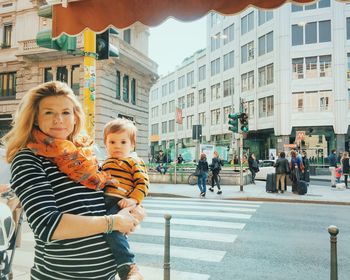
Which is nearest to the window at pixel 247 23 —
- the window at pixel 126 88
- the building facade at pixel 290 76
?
the building facade at pixel 290 76

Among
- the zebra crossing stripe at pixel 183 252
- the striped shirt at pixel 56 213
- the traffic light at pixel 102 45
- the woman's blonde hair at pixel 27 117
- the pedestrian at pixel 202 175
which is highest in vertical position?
the traffic light at pixel 102 45

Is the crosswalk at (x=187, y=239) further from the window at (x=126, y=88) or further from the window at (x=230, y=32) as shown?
the window at (x=230, y=32)

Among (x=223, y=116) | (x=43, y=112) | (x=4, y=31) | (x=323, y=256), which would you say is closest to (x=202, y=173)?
(x=323, y=256)

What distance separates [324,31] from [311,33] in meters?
1.30

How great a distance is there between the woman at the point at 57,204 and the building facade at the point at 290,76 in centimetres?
2909

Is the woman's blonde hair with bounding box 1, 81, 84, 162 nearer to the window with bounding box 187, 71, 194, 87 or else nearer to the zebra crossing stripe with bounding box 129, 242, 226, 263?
the zebra crossing stripe with bounding box 129, 242, 226, 263

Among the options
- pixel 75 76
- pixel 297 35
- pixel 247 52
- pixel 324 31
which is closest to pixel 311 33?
pixel 324 31

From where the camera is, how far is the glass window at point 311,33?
37.3 m

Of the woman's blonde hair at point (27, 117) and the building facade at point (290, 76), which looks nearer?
the woman's blonde hair at point (27, 117)

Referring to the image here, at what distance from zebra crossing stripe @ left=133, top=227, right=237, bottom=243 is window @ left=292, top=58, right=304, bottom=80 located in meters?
33.9

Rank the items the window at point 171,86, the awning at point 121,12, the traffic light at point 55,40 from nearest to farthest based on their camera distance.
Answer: the awning at point 121,12
the traffic light at point 55,40
the window at point 171,86

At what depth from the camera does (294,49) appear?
3812cm

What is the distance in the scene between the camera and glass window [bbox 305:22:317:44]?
37.3 metres

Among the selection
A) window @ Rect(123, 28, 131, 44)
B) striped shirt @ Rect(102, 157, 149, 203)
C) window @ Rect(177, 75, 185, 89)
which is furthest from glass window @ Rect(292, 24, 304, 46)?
striped shirt @ Rect(102, 157, 149, 203)
